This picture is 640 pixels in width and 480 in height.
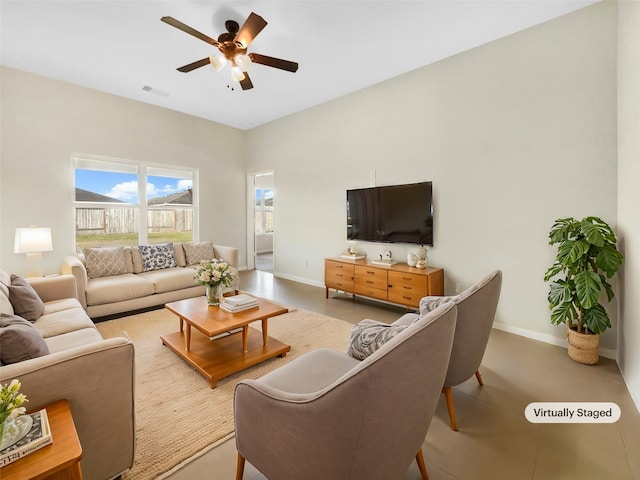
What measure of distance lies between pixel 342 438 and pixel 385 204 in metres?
3.57

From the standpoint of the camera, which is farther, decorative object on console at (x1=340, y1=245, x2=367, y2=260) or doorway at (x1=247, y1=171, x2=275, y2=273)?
doorway at (x1=247, y1=171, x2=275, y2=273)

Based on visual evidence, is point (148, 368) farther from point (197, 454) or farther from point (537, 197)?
point (537, 197)

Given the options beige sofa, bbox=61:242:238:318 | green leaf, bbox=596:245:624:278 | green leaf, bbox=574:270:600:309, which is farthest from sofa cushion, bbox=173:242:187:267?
green leaf, bbox=596:245:624:278

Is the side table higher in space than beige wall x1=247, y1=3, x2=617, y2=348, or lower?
lower

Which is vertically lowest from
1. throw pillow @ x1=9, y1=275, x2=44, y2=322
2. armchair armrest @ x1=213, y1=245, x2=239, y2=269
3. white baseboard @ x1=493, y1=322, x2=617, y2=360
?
white baseboard @ x1=493, y1=322, x2=617, y2=360

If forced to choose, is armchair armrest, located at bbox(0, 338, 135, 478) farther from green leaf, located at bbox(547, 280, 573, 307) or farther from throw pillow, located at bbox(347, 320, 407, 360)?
green leaf, located at bbox(547, 280, 573, 307)

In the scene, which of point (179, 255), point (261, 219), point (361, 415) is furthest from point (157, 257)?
point (361, 415)

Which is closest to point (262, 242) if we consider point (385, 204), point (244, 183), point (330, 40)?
point (244, 183)

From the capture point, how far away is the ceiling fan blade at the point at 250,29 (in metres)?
2.31

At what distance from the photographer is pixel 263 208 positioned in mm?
7996

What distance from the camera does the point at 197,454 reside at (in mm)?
1587

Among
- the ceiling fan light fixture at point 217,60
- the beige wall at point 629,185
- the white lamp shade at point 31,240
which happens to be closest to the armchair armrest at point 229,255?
the white lamp shade at point 31,240

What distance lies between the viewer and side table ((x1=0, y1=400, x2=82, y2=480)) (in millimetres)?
846

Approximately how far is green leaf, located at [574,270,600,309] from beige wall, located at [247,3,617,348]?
60 centimetres
